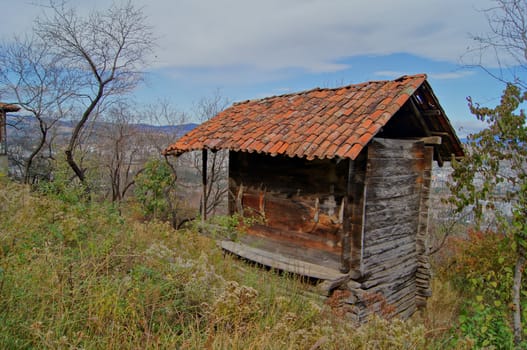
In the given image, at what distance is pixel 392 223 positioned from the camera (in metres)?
5.89

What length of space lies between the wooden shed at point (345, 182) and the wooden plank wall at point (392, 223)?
0.02 metres

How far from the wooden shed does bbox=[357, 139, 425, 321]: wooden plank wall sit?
2 centimetres

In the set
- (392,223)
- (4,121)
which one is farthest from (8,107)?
(392,223)

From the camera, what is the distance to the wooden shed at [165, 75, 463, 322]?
5.14 m

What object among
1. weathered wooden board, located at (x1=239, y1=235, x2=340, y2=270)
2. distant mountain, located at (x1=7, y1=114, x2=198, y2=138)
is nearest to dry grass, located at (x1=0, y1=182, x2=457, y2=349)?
weathered wooden board, located at (x1=239, y1=235, x2=340, y2=270)

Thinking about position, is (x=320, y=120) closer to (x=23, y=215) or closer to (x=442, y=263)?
(x=23, y=215)

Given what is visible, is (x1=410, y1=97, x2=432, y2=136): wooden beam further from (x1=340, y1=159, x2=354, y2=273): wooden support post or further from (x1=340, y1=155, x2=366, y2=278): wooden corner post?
(x1=340, y1=159, x2=354, y2=273): wooden support post

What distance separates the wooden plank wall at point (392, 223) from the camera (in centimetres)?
535

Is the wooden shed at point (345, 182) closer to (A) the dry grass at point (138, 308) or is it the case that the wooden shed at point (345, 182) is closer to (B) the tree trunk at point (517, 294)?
(B) the tree trunk at point (517, 294)

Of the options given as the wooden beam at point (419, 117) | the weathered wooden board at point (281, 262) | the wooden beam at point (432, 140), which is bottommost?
the weathered wooden board at point (281, 262)

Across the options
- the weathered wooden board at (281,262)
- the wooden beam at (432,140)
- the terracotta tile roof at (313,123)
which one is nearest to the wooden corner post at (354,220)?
the weathered wooden board at (281,262)

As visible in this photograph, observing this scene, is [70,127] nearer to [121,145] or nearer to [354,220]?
[121,145]

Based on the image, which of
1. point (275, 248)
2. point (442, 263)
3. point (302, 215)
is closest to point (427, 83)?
point (302, 215)

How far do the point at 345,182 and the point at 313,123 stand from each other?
113cm
